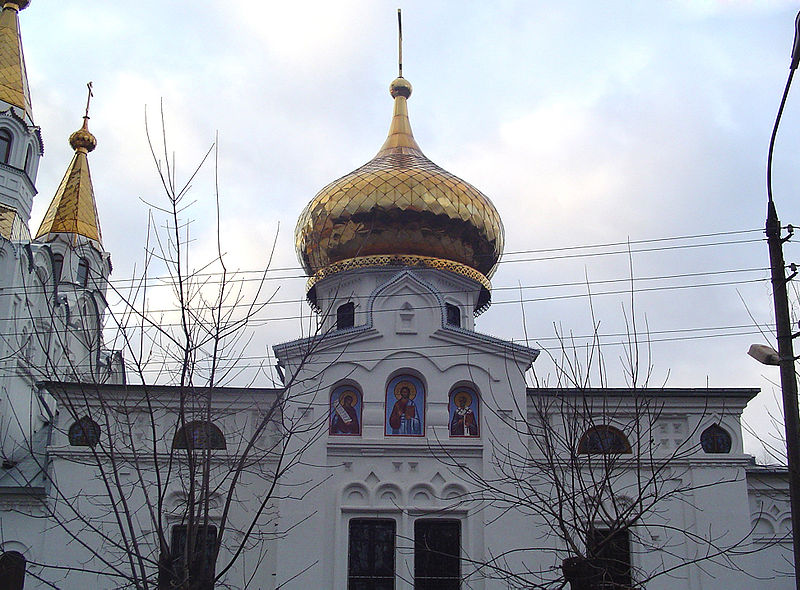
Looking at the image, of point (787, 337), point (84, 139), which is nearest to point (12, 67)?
point (84, 139)

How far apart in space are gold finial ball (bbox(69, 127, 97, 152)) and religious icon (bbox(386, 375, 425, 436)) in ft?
54.3

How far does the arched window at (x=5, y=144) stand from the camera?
72.0 feet

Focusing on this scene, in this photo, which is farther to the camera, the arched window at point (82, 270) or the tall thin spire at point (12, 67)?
the arched window at point (82, 270)

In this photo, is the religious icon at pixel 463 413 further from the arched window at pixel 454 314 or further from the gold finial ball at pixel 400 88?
the gold finial ball at pixel 400 88

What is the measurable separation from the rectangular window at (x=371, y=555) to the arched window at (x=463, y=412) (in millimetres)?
1898

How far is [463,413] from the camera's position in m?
15.1

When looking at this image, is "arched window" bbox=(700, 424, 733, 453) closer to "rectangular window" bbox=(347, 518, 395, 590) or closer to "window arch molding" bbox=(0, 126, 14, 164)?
"rectangular window" bbox=(347, 518, 395, 590)

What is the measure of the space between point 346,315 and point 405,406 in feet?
9.89

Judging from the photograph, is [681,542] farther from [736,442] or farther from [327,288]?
[327,288]

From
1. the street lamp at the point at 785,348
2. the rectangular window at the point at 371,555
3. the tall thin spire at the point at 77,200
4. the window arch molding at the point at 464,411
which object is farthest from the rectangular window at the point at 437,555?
the tall thin spire at the point at 77,200

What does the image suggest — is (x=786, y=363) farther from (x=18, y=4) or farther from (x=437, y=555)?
(x=18, y=4)

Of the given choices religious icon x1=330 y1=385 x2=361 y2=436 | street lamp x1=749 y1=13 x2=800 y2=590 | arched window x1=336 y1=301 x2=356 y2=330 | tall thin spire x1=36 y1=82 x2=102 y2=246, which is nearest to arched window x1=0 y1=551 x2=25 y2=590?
religious icon x1=330 y1=385 x2=361 y2=436

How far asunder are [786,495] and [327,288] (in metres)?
9.36

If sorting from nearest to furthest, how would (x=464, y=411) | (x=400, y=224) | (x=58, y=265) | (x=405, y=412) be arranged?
(x=405, y=412)
(x=464, y=411)
(x=400, y=224)
(x=58, y=265)
